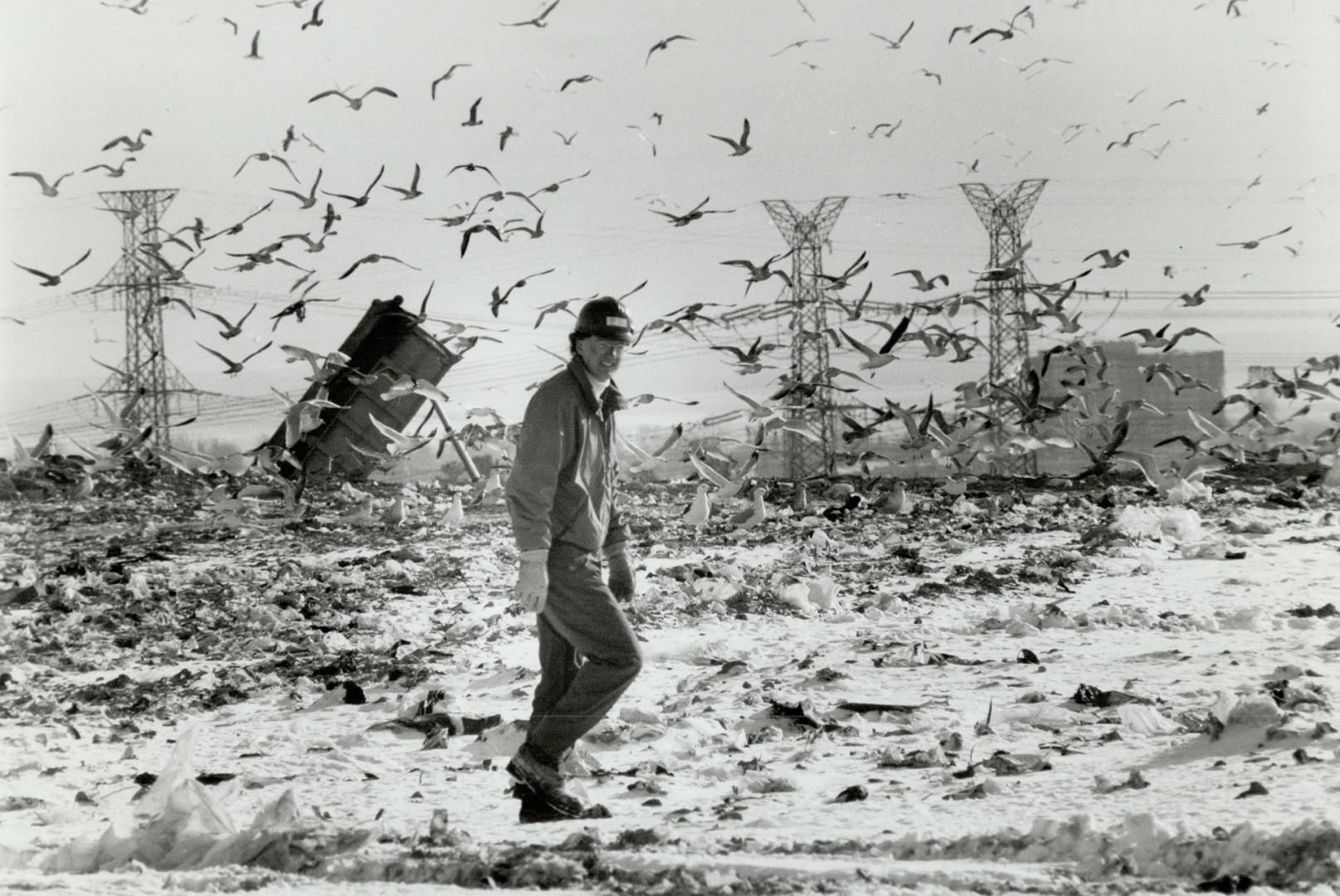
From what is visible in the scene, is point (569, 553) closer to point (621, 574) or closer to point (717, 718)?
point (621, 574)

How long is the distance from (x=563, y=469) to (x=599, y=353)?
0.33 m

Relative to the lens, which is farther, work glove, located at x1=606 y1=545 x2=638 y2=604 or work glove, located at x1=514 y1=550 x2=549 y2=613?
work glove, located at x1=606 y1=545 x2=638 y2=604

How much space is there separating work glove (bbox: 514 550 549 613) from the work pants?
12 centimetres

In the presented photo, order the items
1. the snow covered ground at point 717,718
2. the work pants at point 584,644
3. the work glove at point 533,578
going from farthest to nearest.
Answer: the work pants at point 584,644 < the work glove at point 533,578 < the snow covered ground at point 717,718

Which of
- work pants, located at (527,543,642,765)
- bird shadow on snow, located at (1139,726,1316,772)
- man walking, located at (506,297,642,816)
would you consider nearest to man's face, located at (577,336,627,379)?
man walking, located at (506,297,642,816)

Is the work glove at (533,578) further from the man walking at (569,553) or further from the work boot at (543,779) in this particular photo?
the work boot at (543,779)

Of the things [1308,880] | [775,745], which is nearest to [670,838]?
[775,745]

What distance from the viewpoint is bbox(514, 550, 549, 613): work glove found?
3.21 meters

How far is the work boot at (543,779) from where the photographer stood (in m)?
3.30

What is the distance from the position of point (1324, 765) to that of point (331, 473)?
1052cm

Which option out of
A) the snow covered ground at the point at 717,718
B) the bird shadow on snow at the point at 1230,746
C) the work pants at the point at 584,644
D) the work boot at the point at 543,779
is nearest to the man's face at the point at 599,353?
the work pants at the point at 584,644

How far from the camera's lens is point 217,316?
7.80 metres

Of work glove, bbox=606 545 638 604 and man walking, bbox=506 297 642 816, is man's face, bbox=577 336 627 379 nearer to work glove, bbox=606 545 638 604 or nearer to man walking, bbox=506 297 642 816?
man walking, bbox=506 297 642 816

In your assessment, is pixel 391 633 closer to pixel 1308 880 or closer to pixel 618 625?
pixel 618 625
